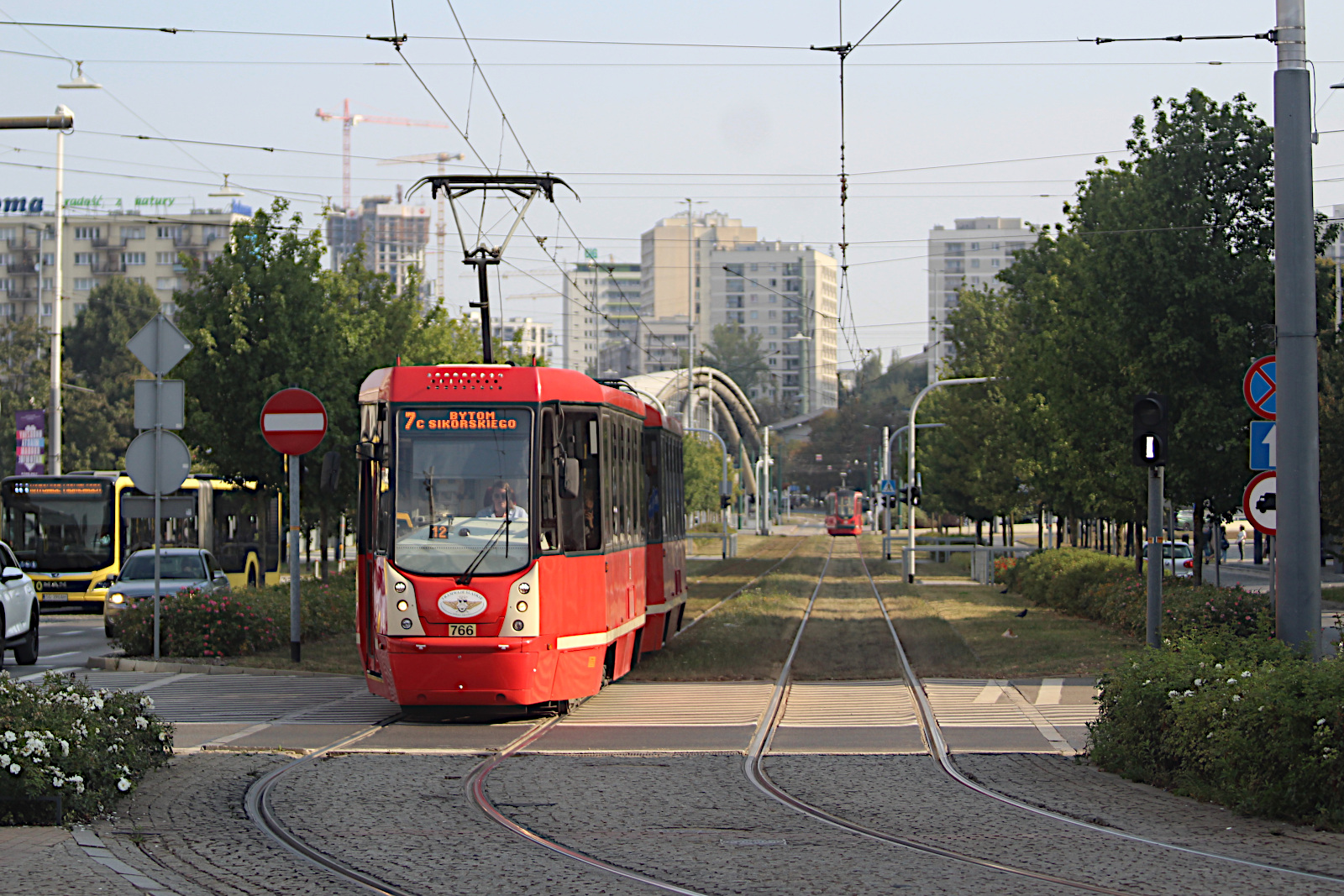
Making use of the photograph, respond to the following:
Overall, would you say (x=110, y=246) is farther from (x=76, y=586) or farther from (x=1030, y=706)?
(x=1030, y=706)

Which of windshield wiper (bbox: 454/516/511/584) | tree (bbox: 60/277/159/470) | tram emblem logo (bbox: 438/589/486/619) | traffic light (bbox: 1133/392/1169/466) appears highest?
tree (bbox: 60/277/159/470)

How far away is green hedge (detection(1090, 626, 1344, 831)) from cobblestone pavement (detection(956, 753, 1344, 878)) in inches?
5.3

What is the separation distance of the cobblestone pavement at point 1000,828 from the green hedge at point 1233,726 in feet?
1.24

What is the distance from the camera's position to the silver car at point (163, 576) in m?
23.4

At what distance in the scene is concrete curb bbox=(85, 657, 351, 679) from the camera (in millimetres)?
17844

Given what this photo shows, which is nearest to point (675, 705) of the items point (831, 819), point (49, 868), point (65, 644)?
point (831, 819)

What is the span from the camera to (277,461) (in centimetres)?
2939

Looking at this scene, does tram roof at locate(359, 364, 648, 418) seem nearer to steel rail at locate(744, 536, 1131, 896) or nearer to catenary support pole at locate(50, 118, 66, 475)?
steel rail at locate(744, 536, 1131, 896)

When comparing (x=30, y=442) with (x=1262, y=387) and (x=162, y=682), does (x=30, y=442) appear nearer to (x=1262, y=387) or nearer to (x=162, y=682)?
(x=162, y=682)

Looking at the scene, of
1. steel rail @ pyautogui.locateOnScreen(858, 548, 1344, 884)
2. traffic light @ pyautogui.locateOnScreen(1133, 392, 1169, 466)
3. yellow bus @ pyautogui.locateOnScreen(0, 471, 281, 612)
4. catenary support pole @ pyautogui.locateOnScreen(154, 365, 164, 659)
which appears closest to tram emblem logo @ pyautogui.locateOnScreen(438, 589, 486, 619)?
steel rail @ pyautogui.locateOnScreen(858, 548, 1344, 884)

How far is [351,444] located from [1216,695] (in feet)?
74.2

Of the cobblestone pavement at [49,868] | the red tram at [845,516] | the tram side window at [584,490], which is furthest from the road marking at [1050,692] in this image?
the red tram at [845,516]

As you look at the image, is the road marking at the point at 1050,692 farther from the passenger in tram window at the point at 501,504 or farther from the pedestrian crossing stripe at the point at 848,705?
the passenger in tram window at the point at 501,504

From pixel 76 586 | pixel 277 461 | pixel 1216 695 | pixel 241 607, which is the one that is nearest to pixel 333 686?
pixel 241 607
